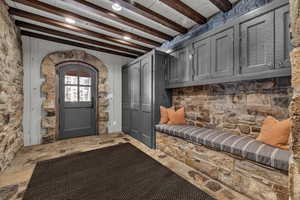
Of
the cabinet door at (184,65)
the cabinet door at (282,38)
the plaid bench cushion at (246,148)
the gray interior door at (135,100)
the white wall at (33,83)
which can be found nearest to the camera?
the plaid bench cushion at (246,148)

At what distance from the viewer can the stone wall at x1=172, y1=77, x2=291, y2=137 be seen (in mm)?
1715

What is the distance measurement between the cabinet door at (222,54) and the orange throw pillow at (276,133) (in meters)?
0.81

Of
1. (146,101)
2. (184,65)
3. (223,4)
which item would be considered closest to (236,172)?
(184,65)

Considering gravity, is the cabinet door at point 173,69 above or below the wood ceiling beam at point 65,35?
below

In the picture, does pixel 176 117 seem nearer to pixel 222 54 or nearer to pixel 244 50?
pixel 222 54

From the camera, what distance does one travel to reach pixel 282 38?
148 cm

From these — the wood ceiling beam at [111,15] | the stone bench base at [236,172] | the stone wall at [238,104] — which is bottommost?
the stone bench base at [236,172]

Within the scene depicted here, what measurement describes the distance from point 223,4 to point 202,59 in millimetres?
879

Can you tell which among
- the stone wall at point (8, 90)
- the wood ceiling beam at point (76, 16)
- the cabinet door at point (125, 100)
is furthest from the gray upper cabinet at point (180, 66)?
the stone wall at point (8, 90)

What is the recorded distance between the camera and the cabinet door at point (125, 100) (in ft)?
12.8

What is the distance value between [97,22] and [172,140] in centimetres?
270

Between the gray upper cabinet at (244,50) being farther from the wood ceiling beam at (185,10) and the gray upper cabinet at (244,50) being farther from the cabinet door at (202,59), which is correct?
the wood ceiling beam at (185,10)

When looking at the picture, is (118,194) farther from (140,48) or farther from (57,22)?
(140,48)

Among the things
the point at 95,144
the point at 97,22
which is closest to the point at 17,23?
the point at 97,22
